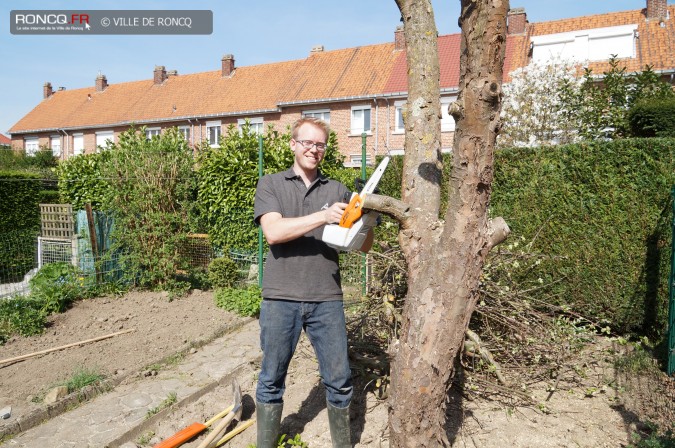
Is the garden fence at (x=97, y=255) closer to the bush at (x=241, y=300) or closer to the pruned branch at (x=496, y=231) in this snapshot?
the bush at (x=241, y=300)

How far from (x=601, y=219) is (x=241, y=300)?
15.6 feet

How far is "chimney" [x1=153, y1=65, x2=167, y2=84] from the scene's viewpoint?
98.5 ft

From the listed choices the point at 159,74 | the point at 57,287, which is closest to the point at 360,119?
the point at 159,74

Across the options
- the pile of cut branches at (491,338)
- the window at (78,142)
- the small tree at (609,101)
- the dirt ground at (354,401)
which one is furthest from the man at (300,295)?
the window at (78,142)

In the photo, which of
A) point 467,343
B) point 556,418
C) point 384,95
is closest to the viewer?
point 556,418

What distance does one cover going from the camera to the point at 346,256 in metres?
7.18

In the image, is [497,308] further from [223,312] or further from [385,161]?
[223,312]

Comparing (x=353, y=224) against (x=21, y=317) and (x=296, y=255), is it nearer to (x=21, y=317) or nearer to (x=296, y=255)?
(x=296, y=255)

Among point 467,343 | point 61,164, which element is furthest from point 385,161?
point 61,164

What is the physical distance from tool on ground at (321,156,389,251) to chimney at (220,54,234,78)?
27.1 metres

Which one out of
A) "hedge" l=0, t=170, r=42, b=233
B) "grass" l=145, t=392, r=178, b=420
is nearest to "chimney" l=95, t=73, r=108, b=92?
"hedge" l=0, t=170, r=42, b=233

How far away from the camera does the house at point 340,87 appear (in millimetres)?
19031

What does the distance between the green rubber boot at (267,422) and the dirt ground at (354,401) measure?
389 mm

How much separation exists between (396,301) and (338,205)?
1908 mm
